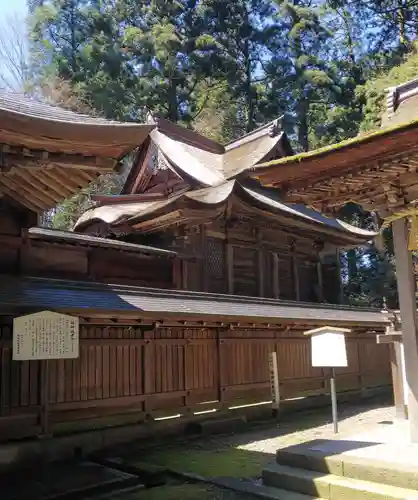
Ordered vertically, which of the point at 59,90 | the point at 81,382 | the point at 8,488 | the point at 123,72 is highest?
the point at 123,72

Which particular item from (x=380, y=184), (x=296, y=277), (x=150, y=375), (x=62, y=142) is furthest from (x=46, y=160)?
(x=296, y=277)

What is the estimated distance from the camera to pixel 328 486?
18.3 ft

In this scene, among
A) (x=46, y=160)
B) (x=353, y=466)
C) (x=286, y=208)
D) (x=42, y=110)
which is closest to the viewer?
(x=46, y=160)

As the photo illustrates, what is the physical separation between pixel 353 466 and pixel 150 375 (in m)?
4.80

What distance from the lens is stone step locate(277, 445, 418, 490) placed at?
5.25 m

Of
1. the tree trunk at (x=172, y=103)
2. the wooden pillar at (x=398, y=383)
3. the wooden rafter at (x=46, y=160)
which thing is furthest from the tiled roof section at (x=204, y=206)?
the tree trunk at (x=172, y=103)

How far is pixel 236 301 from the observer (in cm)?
1216

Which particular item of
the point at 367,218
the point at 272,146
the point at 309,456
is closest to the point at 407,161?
the point at 309,456

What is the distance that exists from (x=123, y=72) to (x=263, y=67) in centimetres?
982

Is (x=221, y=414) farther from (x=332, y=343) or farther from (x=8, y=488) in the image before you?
(x=8, y=488)

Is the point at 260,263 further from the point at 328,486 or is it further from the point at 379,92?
the point at 379,92

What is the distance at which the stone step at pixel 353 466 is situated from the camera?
5.25 meters

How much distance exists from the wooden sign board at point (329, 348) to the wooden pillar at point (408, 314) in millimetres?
2387

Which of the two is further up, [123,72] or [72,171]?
[123,72]
